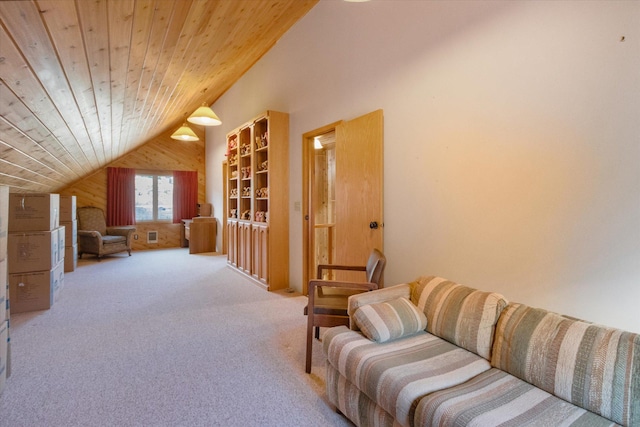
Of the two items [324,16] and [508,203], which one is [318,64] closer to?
[324,16]

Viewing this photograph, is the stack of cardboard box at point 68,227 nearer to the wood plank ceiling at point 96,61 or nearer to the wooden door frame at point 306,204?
the wood plank ceiling at point 96,61

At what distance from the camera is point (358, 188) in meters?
Answer: 2.90

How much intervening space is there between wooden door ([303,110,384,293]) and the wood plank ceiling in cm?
141

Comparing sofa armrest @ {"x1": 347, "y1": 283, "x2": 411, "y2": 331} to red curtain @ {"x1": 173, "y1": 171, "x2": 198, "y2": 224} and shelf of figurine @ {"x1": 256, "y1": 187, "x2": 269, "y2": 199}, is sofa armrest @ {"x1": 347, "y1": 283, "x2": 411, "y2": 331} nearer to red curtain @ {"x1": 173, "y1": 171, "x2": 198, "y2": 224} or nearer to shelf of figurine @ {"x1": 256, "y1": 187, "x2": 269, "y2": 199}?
shelf of figurine @ {"x1": 256, "y1": 187, "x2": 269, "y2": 199}

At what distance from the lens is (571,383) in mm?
1189

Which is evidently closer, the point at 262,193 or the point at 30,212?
the point at 30,212

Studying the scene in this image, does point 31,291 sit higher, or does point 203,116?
point 203,116

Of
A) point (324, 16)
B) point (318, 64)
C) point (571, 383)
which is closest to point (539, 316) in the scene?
point (571, 383)

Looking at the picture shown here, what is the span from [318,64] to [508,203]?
8.74ft

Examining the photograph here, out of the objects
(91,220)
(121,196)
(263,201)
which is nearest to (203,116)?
(263,201)

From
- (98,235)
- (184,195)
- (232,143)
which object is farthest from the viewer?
(184,195)

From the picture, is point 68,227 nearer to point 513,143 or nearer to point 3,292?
point 3,292

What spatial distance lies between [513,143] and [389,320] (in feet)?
4.17

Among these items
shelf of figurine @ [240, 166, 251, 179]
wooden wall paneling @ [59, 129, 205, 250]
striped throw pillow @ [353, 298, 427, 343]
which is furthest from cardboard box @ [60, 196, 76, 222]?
striped throw pillow @ [353, 298, 427, 343]
